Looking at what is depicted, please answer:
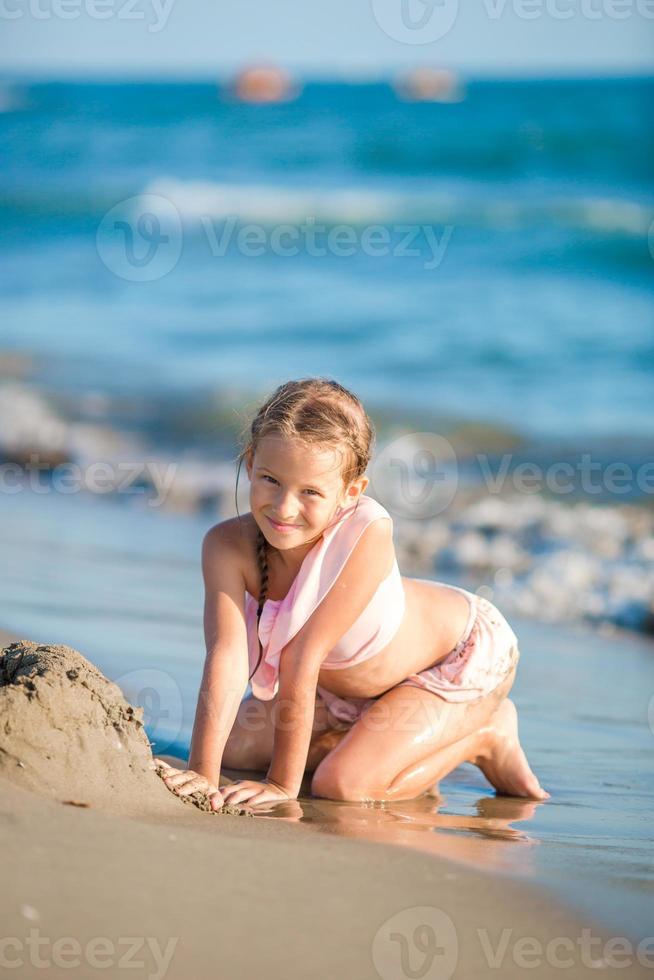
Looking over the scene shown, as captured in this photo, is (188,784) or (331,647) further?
(331,647)

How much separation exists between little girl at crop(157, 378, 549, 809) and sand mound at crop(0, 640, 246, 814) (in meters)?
0.29

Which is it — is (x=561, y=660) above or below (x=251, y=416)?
below

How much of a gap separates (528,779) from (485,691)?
0.85 ft

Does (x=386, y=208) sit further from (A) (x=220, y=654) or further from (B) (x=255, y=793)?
(B) (x=255, y=793)

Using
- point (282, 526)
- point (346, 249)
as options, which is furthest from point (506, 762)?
point (346, 249)

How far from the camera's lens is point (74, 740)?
2.06 m

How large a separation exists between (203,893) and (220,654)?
45.0 inches

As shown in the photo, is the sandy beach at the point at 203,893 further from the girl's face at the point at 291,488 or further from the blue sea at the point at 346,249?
the blue sea at the point at 346,249

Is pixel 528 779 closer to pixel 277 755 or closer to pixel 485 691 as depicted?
pixel 485 691

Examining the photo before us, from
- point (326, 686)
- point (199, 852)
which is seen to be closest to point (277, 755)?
point (326, 686)

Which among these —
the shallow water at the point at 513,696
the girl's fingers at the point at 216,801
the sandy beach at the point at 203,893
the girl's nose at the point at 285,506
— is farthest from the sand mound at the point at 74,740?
the girl's nose at the point at 285,506

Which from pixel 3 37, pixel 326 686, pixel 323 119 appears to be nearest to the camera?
pixel 326 686

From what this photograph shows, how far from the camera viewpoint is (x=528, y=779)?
10.3 feet

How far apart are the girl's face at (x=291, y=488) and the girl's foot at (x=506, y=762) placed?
830mm
